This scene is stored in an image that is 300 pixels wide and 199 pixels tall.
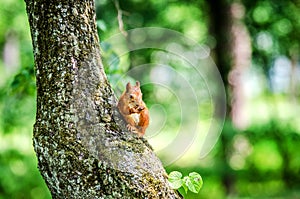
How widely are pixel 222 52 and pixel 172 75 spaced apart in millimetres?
856

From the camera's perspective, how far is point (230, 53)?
6523 millimetres

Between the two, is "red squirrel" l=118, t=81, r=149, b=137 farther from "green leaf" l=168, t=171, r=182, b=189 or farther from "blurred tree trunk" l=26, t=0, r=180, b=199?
"green leaf" l=168, t=171, r=182, b=189

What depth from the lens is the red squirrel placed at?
5.57 ft

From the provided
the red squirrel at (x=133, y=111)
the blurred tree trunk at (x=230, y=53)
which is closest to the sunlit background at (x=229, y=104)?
the blurred tree trunk at (x=230, y=53)

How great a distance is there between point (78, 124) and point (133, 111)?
222 mm

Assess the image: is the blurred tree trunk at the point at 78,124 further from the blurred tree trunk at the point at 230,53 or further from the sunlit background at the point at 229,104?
the blurred tree trunk at the point at 230,53

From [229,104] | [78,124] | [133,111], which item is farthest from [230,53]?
[78,124]

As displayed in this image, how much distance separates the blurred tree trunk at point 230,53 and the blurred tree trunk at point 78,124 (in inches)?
193

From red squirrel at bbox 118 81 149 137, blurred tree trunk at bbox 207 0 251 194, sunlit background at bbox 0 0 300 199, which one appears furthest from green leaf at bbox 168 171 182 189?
blurred tree trunk at bbox 207 0 251 194

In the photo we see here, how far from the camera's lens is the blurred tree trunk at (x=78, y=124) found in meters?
1.56

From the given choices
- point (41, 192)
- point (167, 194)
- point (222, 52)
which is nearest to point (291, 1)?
point (222, 52)

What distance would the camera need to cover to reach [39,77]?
5.48 feet

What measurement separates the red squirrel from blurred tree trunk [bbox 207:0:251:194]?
4.78 m

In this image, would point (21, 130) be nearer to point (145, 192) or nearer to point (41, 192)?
point (41, 192)
